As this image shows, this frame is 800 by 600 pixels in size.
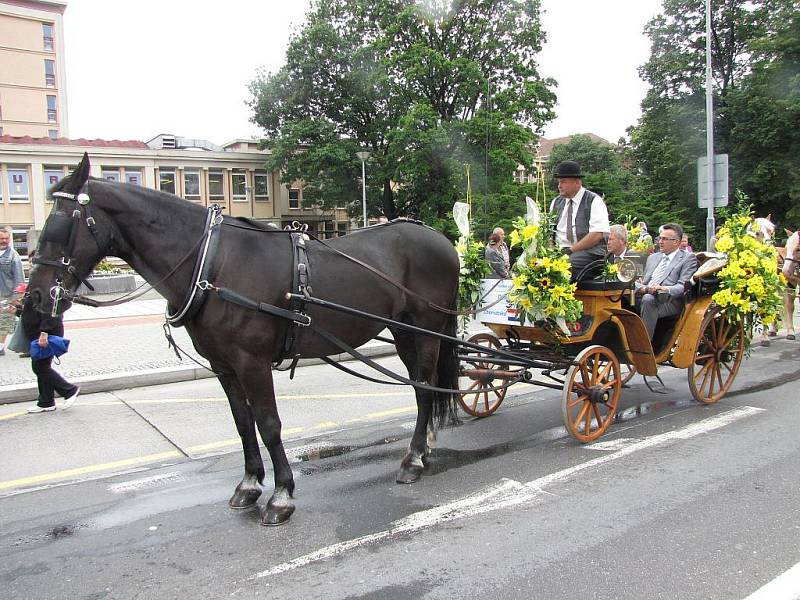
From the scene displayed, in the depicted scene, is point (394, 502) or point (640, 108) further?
point (640, 108)

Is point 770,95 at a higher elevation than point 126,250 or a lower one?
higher

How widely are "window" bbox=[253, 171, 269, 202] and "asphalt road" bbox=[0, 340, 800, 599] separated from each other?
46.6m

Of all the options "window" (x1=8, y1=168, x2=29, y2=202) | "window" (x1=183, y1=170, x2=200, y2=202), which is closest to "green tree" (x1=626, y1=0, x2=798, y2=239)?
"window" (x1=183, y1=170, x2=200, y2=202)

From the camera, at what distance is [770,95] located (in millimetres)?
27625

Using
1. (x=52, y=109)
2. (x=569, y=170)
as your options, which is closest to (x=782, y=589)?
(x=569, y=170)

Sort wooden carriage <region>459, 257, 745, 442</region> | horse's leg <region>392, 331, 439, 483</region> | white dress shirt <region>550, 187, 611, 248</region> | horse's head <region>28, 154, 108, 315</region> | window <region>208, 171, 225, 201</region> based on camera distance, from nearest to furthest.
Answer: horse's head <region>28, 154, 108, 315</region>, horse's leg <region>392, 331, 439, 483</region>, wooden carriage <region>459, 257, 745, 442</region>, white dress shirt <region>550, 187, 611, 248</region>, window <region>208, 171, 225, 201</region>

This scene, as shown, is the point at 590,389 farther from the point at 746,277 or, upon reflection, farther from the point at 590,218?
the point at 746,277

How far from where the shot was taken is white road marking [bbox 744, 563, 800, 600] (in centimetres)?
289

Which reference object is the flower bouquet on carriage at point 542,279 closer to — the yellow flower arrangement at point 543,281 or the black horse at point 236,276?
the yellow flower arrangement at point 543,281

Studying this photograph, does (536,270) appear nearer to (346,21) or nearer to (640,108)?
(640,108)

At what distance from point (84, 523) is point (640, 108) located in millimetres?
36931

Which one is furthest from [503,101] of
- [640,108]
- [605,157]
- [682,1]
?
[605,157]

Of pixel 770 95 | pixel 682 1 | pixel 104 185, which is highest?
pixel 682 1

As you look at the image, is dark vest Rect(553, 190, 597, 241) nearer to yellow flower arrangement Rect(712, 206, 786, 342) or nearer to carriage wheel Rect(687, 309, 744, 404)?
carriage wheel Rect(687, 309, 744, 404)
